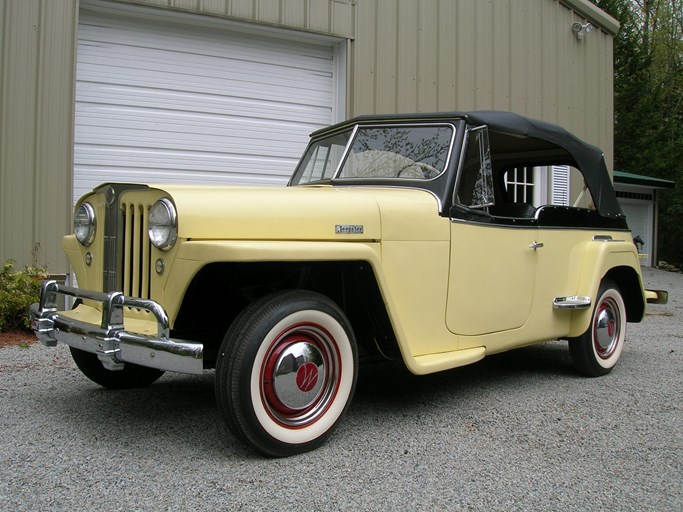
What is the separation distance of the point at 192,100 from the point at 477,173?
461 cm

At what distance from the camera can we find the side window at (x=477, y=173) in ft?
12.4

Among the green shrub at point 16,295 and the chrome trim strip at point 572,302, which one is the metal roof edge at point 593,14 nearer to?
the chrome trim strip at point 572,302

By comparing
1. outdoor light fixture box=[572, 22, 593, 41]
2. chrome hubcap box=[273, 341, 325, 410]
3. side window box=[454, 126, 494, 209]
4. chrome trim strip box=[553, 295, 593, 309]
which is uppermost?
outdoor light fixture box=[572, 22, 593, 41]

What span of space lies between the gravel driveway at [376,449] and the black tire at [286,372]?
14cm

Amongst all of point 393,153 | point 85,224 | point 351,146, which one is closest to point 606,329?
point 393,153

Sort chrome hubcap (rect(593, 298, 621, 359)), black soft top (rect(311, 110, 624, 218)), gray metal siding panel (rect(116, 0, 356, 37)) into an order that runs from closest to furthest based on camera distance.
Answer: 1. black soft top (rect(311, 110, 624, 218))
2. chrome hubcap (rect(593, 298, 621, 359))
3. gray metal siding panel (rect(116, 0, 356, 37))

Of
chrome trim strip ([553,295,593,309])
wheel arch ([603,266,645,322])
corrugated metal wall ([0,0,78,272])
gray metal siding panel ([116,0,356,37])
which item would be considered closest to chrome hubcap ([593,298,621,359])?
wheel arch ([603,266,645,322])

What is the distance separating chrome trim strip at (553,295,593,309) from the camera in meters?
4.36

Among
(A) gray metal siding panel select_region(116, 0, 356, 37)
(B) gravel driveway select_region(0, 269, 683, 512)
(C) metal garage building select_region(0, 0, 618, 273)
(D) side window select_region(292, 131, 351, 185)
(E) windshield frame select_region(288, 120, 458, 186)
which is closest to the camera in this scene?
(B) gravel driveway select_region(0, 269, 683, 512)

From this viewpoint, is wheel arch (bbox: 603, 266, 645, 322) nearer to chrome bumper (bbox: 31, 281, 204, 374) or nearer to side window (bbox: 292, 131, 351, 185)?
side window (bbox: 292, 131, 351, 185)

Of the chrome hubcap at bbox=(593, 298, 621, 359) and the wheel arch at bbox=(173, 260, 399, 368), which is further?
the chrome hubcap at bbox=(593, 298, 621, 359)

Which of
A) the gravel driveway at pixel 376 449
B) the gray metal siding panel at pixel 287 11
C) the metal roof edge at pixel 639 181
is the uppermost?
the gray metal siding panel at pixel 287 11

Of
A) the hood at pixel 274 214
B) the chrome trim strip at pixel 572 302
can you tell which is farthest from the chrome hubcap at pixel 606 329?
the hood at pixel 274 214

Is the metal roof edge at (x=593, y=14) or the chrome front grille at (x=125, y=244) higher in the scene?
the metal roof edge at (x=593, y=14)
